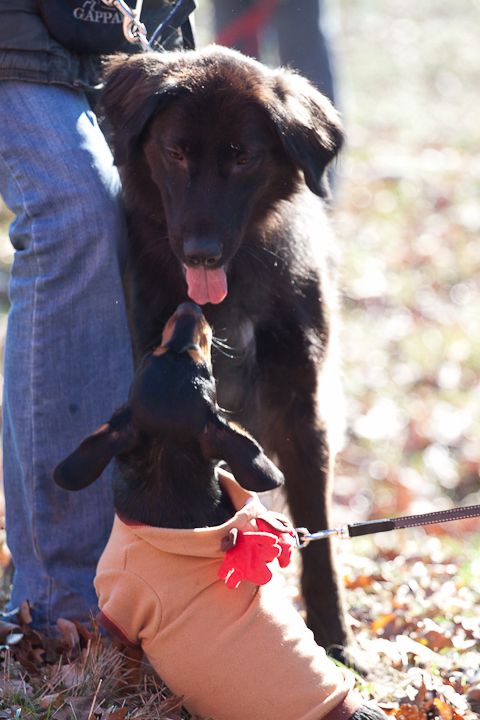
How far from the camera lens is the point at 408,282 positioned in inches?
344

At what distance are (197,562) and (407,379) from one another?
4485 millimetres

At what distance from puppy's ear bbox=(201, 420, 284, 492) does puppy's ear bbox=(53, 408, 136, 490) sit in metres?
0.24

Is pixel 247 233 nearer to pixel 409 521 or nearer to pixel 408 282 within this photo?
pixel 409 521

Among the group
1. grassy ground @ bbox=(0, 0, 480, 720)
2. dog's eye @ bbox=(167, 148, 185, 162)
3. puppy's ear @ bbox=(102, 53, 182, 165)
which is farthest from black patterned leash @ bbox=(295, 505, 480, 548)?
puppy's ear @ bbox=(102, 53, 182, 165)

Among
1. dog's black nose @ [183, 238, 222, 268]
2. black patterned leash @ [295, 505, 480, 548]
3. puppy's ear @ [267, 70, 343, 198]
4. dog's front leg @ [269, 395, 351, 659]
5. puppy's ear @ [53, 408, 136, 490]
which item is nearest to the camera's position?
puppy's ear @ [53, 408, 136, 490]

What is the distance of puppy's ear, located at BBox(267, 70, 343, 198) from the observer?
150 inches

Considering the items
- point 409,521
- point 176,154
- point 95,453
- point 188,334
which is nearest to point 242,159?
point 176,154

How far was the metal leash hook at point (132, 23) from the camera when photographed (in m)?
3.76

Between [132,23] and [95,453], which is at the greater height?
[132,23]

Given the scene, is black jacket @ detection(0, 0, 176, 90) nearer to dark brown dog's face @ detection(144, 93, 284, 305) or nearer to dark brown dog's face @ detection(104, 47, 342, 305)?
dark brown dog's face @ detection(104, 47, 342, 305)

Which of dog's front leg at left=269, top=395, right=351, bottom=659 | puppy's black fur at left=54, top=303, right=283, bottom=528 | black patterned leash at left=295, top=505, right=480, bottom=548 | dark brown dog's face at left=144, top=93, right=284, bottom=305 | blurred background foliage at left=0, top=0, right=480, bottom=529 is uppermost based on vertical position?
dark brown dog's face at left=144, top=93, right=284, bottom=305

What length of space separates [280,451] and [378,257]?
521cm

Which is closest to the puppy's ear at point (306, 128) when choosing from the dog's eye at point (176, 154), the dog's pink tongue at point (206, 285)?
the dog's eye at point (176, 154)

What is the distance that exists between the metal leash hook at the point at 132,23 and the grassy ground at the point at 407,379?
1307 mm
